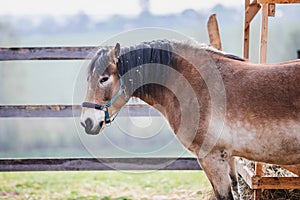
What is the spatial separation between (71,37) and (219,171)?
5.22 meters

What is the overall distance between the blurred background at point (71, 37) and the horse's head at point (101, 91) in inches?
122

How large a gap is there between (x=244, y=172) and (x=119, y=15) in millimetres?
4527

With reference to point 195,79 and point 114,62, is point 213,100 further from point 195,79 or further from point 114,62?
point 114,62

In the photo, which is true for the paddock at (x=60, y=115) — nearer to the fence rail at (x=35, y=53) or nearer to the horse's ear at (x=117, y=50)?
the fence rail at (x=35, y=53)

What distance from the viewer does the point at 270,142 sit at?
8.20ft

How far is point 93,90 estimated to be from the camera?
2613 mm

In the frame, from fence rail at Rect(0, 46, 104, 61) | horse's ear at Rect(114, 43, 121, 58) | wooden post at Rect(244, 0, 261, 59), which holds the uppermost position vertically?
wooden post at Rect(244, 0, 261, 59)

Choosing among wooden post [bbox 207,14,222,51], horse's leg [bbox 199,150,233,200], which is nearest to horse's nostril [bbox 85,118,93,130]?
horse's leg [bbox 199,150,233,200]

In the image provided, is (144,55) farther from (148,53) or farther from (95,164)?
(95,164)

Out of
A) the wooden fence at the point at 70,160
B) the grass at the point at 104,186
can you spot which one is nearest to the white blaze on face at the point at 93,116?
the wooden fence at the point at 70,160

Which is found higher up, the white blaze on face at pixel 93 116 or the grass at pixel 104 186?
the white blaze on face at pixel 93 116

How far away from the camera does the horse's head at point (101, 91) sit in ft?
8.46

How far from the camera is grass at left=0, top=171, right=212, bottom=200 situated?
4.37m

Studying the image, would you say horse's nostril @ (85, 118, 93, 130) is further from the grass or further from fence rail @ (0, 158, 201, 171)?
the grass
